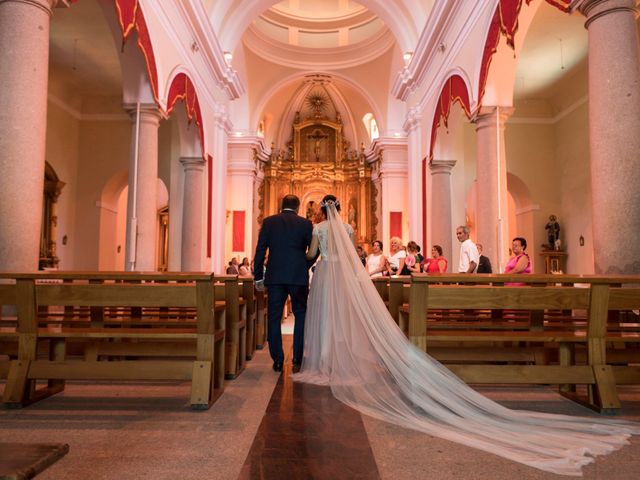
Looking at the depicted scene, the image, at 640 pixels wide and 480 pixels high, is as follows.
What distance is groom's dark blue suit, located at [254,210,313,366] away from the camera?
4445 mm

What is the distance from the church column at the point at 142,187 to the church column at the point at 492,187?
4957 mm

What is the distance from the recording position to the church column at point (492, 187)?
25.8ft

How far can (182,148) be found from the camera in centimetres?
1094

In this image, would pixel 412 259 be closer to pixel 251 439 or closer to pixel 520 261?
pixel 520 261

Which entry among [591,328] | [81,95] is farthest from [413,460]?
[81,95]

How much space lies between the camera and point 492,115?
817 centimetres

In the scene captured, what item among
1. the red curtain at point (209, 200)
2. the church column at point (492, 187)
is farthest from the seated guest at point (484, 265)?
the red curtain at point (209, 200)

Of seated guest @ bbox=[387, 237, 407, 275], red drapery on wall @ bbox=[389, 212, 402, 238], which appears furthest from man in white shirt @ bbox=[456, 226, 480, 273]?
red drapery on wall @ bbox=[389, 212, 402, 238]

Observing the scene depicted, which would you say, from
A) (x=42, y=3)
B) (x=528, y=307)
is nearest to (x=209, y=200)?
(x=42, y=3)

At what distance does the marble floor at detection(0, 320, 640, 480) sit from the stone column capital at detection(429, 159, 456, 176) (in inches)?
302

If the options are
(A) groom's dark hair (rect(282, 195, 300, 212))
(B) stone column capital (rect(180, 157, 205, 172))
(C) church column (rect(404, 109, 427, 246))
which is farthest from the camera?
(C) church column (rect(404, 109, 427, 246))

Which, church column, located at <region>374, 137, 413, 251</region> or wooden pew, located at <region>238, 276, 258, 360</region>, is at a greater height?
church column, located at <region>374, 137, 413, 251</region>

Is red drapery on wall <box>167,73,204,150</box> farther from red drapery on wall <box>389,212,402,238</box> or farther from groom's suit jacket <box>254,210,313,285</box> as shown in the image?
red drapery on wall <box>389,212,402,238</box>

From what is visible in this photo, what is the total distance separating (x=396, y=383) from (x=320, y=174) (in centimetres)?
1742
